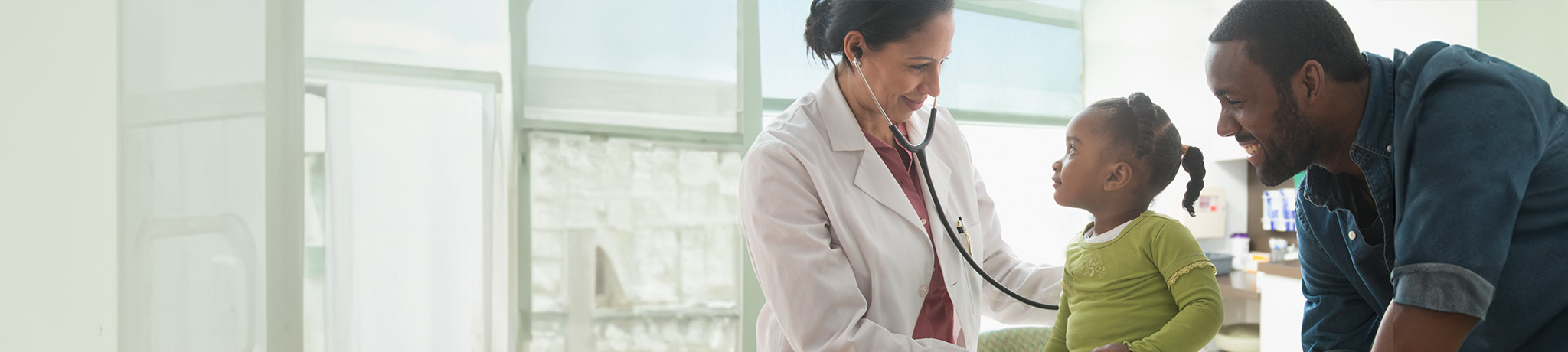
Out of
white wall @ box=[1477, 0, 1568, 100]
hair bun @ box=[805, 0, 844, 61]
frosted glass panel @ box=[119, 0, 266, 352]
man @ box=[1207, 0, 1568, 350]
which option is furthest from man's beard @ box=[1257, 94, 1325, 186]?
frosted glass panel @ box=[119, 0, 266, 352]

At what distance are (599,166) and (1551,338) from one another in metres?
2.08

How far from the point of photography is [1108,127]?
116 centimetres

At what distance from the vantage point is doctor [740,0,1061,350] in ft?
3.87

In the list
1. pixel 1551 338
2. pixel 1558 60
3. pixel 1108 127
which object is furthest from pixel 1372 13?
pixel 1551 338

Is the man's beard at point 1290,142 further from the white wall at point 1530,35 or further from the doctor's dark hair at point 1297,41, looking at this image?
the white wall at point 1530,35

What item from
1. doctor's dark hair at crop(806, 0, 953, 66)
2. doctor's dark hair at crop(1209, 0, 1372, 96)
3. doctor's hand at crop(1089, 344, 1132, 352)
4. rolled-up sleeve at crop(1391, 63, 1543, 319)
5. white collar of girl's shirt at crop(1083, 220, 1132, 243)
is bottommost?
doctor's hand at crop(1089, 344, 1132, 352)

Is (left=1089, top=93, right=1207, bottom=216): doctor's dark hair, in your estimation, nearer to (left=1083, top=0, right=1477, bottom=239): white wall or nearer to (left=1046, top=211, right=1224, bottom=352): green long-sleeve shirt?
(left=1046, top=211, right=1224, bottom=352): green long-sleeve shirt

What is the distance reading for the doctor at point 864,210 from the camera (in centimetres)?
118

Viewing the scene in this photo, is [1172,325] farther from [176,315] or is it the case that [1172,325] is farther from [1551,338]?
[176,315]

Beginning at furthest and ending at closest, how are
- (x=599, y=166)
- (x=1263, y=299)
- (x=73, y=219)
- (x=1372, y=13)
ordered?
(x=1263, y=299) < (x=1372, y=13) < (x=599, y=166) < (x=73, y=219)

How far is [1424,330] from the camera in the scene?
69 cm

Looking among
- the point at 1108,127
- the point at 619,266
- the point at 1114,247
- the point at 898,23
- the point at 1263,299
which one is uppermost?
the point at 898,23

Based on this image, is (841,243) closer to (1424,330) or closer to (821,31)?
(821,31)

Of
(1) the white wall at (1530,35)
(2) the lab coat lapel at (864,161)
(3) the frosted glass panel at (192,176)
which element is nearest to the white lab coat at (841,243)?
(2) the lab coat lapel at (864,161)
